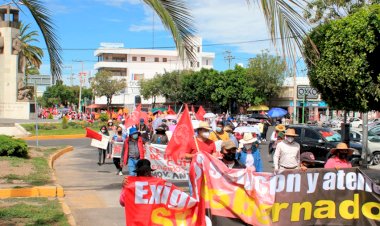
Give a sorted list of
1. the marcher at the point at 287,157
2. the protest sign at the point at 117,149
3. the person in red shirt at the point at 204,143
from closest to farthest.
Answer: the person in red shirt at the point at 204,143 → the marcher at the point at 287,157 → the protest sign at the point at 117,149

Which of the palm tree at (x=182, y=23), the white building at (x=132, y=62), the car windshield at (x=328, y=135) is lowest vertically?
the car windshield at (x=328, y=135)

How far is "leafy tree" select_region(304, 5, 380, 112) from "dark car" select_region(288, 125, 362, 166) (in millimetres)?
4771

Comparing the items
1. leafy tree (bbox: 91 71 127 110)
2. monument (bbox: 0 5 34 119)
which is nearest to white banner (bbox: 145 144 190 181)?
monument (bbox: 0 5 34 119)

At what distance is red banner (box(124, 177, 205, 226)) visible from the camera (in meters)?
5.82

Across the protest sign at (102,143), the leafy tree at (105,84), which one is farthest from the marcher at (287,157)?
the leafy tree at (105,84)

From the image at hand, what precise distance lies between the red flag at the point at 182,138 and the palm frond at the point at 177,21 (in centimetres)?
262

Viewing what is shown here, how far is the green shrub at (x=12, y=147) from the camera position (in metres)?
15.4

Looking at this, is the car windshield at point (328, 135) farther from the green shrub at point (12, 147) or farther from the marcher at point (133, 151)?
the green shrub at point (12, 147)

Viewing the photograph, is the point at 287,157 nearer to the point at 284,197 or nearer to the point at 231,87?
the point at 284,197

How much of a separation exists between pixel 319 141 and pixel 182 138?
971 centimetres

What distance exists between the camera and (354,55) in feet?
38.7

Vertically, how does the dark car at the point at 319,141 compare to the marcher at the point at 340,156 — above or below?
below

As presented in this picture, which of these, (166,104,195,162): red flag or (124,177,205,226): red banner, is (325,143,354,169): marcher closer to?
(166,104,195,162): red flag

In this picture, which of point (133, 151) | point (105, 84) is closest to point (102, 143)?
point (133, 151)
